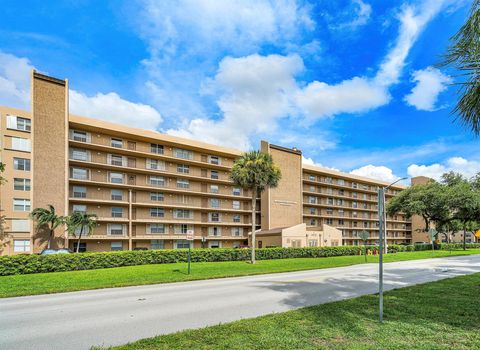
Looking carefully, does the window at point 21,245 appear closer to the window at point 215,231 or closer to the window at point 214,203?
the window at point 215,231

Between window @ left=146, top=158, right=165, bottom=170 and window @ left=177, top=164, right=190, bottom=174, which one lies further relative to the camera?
window @ left=177, top=164, right=190, bottom=174

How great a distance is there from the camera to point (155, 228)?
4225 cm

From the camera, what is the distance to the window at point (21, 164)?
105 ft

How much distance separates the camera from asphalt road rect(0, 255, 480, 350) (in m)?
7.37

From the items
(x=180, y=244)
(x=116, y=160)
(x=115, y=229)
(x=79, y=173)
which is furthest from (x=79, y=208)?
(x=180, y=244)

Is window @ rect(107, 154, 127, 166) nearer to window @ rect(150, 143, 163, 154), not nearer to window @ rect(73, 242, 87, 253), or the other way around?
window @ rect(150, 143, 163, 154)

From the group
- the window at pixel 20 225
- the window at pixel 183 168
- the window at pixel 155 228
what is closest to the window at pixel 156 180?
the window at pixel 183 168

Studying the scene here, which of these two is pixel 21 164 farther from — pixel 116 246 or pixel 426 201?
pixel 426 201

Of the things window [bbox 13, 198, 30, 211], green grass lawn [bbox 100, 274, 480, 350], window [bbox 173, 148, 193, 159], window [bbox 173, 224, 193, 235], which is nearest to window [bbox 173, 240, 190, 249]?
window [bbox 173, 224, 193, 235]

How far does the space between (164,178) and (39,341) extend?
37.3 meters

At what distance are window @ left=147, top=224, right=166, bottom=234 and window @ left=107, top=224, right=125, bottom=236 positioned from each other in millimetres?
3474

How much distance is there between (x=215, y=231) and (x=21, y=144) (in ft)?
88.7

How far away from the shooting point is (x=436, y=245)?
2285 inches

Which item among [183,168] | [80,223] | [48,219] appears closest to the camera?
[48,219]
